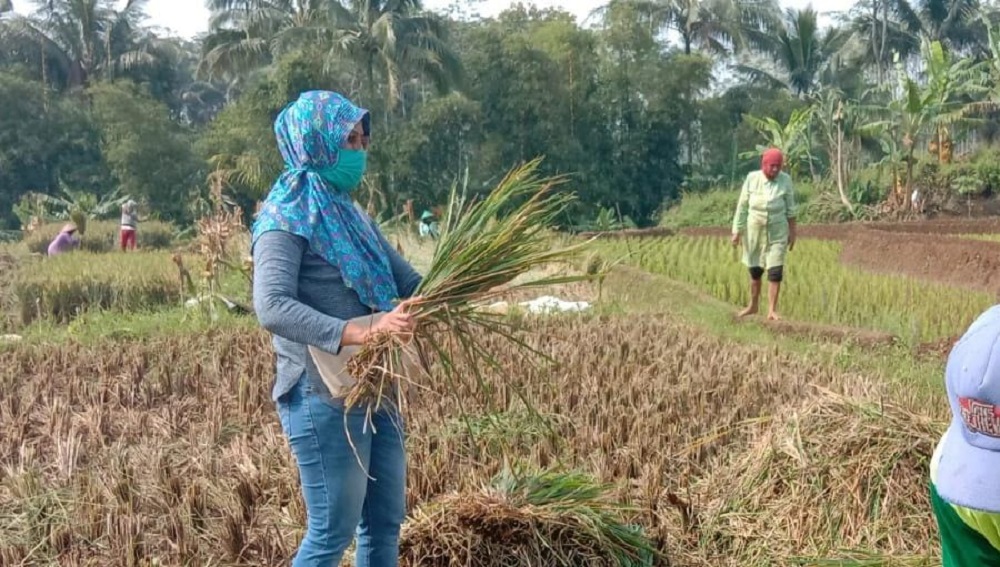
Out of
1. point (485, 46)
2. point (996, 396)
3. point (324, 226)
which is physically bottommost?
point (996, 396)

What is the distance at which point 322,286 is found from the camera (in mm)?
2336

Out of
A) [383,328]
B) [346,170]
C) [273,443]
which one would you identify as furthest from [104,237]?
Result: [383,328]

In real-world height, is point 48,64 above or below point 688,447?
above

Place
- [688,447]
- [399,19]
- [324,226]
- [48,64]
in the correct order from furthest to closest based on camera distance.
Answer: [48,64] → [399,19] → [688,447] → [324,226]

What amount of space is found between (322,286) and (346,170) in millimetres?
286

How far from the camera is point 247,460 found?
3496mm

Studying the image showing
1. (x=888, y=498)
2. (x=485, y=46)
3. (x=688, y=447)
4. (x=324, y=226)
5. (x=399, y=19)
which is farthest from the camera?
(x=485, y=46)

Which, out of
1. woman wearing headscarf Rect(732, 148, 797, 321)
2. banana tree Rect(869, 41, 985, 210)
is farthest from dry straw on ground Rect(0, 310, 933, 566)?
banana tree Rect(869, 41, 985, 210)

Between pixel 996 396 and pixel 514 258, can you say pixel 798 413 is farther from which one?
pixel 996 396

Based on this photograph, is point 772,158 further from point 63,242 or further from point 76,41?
point 76,41

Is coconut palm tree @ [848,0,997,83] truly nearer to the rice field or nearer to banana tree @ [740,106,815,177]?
banana tree @ [740,106,815,177]

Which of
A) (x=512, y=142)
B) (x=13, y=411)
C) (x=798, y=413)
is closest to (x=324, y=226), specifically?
(x=798, y=413)

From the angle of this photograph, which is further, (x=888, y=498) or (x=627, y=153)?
(x=627, y=153)

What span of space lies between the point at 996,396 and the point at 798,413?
206 centimetres
